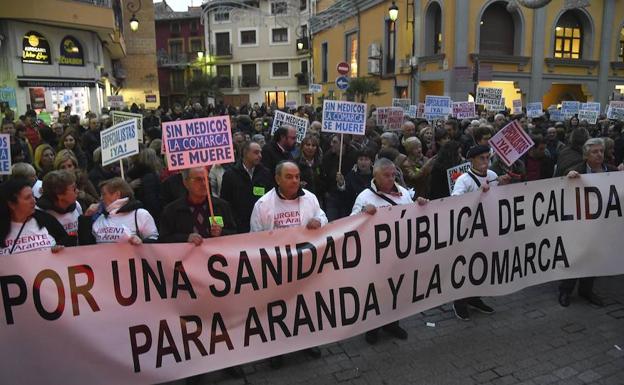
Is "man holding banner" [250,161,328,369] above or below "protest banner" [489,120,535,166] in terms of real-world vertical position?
below

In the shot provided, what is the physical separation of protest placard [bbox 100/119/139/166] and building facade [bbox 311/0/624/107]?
17628 millimetres

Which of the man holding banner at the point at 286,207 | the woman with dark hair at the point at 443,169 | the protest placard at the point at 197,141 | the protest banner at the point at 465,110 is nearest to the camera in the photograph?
the protest placard at the point at 197,141


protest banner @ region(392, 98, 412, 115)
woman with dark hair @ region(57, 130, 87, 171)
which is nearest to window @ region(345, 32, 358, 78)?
protest banner @ region(392, 98, 412, 115)

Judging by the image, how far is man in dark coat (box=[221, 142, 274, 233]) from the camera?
5750 millimetres

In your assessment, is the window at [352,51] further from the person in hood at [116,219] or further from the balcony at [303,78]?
the person in hood at [116,219]

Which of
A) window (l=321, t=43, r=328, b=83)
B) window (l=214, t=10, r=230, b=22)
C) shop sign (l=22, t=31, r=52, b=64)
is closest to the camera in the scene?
shop sign (l=22, t=31, r=52, b=64)

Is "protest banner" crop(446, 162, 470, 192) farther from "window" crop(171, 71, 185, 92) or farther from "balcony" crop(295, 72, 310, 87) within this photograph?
"window" crop(171, 71, 185, 92)

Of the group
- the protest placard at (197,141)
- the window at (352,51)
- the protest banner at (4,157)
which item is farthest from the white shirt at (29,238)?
the window at (352,51)

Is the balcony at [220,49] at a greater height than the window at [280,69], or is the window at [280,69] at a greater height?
the balcony at [220,49]

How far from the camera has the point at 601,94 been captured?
2553cm

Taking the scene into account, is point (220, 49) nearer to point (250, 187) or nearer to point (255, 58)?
point (255, 58)

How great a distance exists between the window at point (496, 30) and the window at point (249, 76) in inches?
1262

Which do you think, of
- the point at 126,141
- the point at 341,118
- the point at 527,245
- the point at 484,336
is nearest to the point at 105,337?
the point at 126,141

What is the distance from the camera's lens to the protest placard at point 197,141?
4.38m
